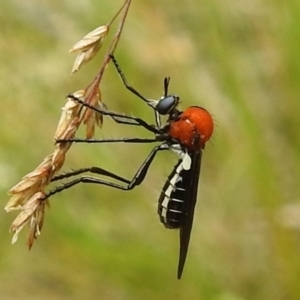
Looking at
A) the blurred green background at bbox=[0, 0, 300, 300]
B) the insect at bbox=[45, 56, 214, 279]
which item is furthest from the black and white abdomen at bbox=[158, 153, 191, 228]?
the blurred green background at bbox=[0, 0, 300, 300]

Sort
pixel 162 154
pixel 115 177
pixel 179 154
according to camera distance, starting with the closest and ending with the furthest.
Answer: pixel 115 177 → pixel 179 154 → pixel 162 154

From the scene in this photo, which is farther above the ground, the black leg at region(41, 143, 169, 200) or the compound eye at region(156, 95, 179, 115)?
the compound eye at region(156, 95, 179, 115)

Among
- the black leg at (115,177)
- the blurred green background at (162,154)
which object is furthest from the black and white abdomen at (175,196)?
the blurred green background at (162,154)

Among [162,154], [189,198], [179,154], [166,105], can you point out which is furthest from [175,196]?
[162,154]

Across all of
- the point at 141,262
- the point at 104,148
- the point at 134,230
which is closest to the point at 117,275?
the point at 141,262

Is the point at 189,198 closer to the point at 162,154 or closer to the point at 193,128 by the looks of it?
the point at 193,128

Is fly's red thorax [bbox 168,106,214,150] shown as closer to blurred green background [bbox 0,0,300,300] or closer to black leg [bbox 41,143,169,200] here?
black leg [bbox 41,143,169,200]
